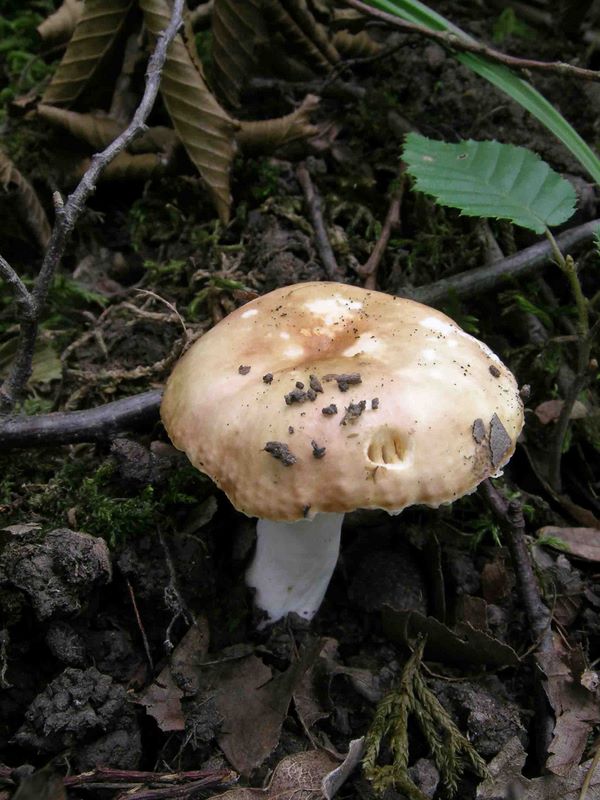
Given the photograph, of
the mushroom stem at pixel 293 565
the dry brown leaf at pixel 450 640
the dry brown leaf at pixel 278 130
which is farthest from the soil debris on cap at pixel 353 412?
the dry brown leaf at pixel 278 130

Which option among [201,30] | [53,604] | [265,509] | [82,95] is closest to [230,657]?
[53,604]

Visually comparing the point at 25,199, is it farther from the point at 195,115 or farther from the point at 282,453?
the point at 282,453

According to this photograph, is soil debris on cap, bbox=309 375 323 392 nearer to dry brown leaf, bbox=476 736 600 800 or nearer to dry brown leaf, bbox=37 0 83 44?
dry brown leaf, bbox=476 736 600 800

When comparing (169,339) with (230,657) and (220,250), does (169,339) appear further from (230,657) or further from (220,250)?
(230,657)

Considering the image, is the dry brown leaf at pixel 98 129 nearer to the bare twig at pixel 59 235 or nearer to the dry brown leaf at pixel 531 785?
the bare twig at pixel 59 235

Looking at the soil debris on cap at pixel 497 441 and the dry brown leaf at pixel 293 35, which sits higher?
the dry brown leaf at pixel 293 35

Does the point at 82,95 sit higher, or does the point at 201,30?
the point at 201,30

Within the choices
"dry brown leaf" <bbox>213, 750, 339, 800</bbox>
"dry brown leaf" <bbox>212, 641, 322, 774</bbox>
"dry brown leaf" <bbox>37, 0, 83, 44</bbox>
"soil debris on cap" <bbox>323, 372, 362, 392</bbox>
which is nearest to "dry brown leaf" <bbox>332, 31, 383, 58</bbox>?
"dry brown leaf" <bbox>37, 0, 83, 44</bbox>
